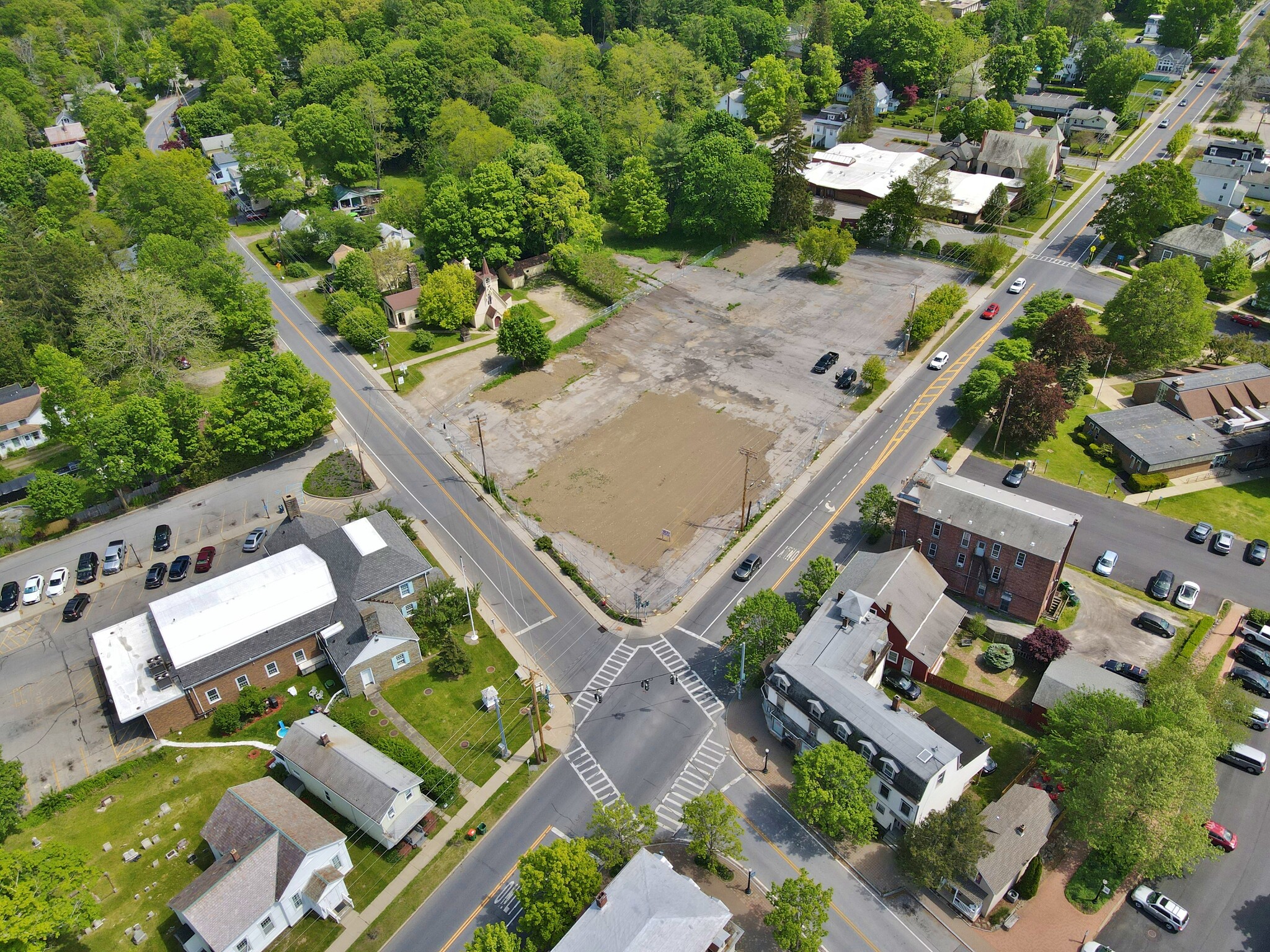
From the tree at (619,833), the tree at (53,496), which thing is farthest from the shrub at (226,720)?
the tree at (53,496)

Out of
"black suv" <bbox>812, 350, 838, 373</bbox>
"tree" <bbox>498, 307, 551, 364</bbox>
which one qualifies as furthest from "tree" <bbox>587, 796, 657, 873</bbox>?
"black suv" <bbox>812, 350, 838, 373</bbox>

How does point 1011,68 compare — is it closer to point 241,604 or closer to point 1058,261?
point 1058,261

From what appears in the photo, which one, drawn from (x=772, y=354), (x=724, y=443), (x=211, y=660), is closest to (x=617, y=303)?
(x=772, y=354)

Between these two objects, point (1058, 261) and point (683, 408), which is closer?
point (683, 408)

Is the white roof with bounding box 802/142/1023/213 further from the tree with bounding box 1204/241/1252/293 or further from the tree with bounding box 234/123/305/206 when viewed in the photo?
the tree with bounding box 234/123/305/206

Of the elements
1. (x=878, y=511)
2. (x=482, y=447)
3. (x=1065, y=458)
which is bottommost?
(x=1065, y=458)

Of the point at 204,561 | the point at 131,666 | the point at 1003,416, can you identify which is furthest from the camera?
the point at 1003,416

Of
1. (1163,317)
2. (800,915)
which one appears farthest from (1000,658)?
(1163,317)

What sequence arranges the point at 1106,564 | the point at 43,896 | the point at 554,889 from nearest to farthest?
1. the point at 43,896
2. the point at 554,889
3. the point at 1106,564

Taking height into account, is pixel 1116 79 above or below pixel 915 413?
above
